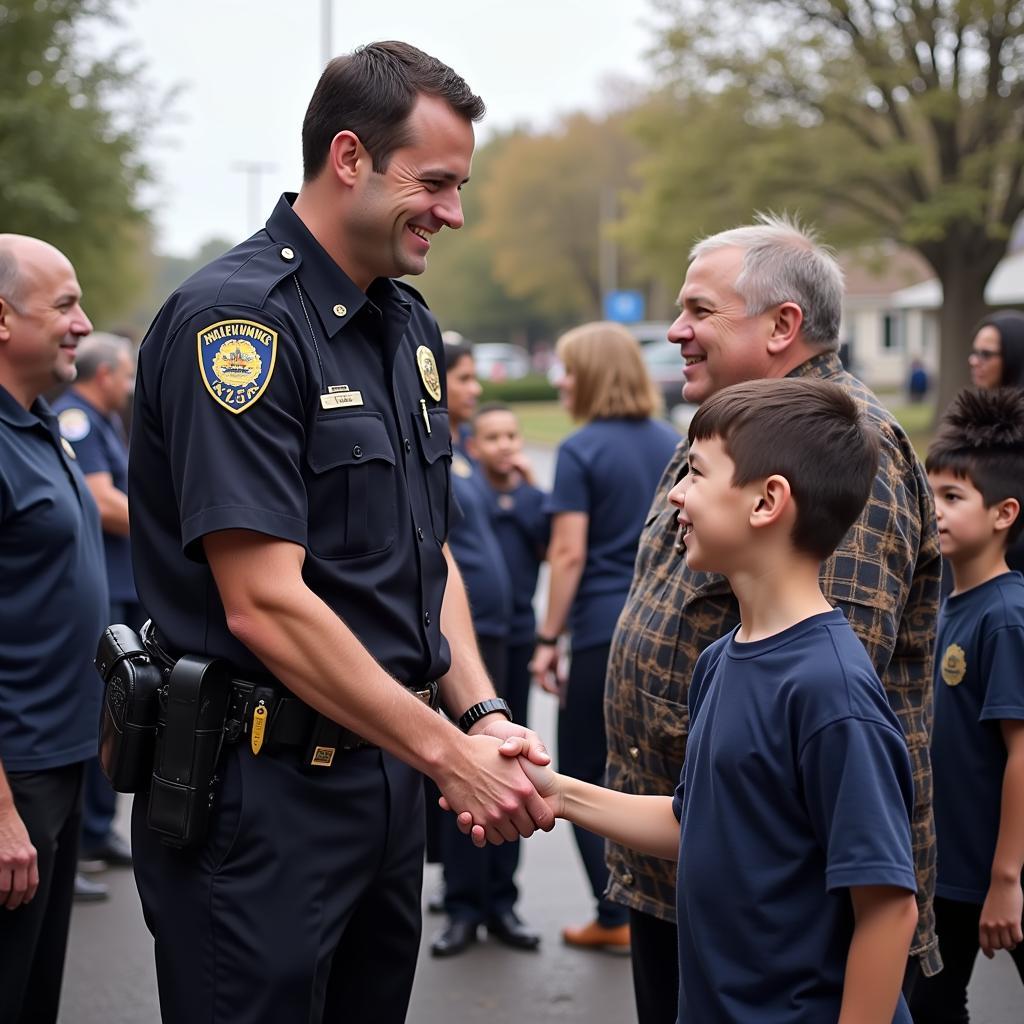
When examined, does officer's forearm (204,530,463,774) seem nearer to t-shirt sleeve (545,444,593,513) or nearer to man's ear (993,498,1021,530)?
man's ear (993,498,1021,530)

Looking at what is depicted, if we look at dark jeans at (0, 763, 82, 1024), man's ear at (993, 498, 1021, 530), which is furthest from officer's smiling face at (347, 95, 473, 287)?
man's ear at (993, 498, 1021, 530)

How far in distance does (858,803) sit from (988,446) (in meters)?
1.90

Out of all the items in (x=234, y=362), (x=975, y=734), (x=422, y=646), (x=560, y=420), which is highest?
(x=234, y=362)

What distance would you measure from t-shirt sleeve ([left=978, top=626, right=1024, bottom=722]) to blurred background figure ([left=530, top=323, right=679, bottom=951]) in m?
1.92

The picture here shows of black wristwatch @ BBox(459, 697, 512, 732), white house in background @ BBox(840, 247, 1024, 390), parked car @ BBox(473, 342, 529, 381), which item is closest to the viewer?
black wristwatch @ BBox(459, 697, 512, 732)

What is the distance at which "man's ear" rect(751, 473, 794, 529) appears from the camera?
7.23 ft

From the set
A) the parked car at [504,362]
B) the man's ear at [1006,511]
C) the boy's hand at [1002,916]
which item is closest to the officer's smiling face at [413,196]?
the man's ear at [1006,511]

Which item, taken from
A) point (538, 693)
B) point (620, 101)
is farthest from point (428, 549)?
point (620, 101)

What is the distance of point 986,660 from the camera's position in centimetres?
346

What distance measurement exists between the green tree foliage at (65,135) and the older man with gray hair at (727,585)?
20967 mm

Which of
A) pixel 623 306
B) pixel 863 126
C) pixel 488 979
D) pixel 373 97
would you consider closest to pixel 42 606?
pixel 373 97

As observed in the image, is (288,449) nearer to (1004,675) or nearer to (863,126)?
(1004,675)

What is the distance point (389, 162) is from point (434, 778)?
3.84ft

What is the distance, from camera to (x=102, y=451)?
599 centimetres
